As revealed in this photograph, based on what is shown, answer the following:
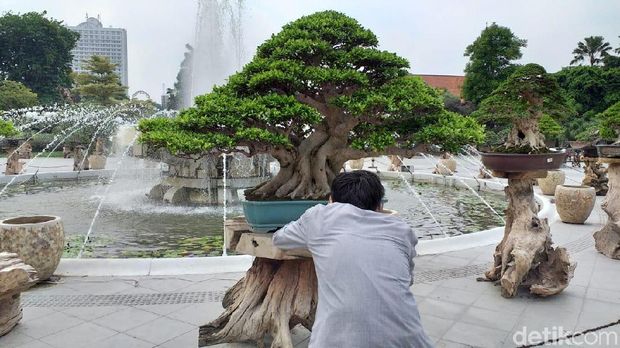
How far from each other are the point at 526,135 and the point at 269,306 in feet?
12.4

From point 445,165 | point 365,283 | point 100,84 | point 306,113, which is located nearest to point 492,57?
point 445,165

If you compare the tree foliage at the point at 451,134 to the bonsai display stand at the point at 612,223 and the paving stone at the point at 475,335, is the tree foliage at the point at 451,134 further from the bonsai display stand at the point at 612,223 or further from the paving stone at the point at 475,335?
the bonsai display stand at the point at 612,223

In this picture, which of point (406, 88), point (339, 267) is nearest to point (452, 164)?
point (406, 88)

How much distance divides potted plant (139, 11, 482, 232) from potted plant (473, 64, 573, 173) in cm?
111

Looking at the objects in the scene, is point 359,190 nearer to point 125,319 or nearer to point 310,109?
point 310,109

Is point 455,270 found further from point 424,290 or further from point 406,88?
point 406,88

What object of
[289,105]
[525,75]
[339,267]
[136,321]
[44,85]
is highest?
[44,85]

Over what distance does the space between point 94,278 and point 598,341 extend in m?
5.33

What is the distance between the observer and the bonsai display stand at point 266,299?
393cm

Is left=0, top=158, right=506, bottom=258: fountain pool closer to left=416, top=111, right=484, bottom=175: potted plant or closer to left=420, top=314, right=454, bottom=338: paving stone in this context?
left=420, top=314, right=454, bottom=338: paving stone

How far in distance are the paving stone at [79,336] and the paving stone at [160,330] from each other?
0.74 ft

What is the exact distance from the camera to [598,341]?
4.20m

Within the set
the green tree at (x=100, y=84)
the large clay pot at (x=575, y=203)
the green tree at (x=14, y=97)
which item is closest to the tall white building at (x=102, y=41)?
the green tree at (x=100, y=84)

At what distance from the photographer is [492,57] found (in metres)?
43.4
